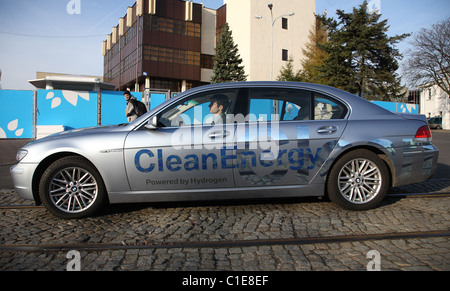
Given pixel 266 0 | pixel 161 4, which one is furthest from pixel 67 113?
pixel 266 0

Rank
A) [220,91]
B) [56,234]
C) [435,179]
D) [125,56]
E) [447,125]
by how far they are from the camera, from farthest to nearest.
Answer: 1. [447,125]
2. [125,56]
3. [435,179]
4. [220,91]
5. [56,234]

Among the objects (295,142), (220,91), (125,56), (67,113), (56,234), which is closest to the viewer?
(56,234)

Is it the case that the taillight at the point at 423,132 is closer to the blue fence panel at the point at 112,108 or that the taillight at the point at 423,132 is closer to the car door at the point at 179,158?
the car door at the point at 179,158

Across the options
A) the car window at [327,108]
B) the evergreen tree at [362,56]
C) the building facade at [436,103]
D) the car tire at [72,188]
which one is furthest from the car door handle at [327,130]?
the building facade at [436,103]

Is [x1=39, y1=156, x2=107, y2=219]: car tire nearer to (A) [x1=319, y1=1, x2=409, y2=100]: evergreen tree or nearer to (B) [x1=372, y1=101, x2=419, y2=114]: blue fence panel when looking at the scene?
(B) [x1=372, y1=101, x2=419, y2=114]: blue fence panel

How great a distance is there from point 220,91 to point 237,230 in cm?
175

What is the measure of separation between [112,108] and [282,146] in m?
11.0

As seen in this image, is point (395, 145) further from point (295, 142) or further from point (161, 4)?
point (161, 4)

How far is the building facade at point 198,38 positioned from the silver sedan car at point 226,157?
114ft

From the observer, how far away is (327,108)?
3797mm

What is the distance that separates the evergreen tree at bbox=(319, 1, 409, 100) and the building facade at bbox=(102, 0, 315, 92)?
24.9 ft

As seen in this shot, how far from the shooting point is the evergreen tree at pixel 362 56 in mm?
30031

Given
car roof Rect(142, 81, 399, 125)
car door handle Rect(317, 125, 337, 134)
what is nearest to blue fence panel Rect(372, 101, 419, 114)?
car roof Rect(142, 81, 399, 125)
